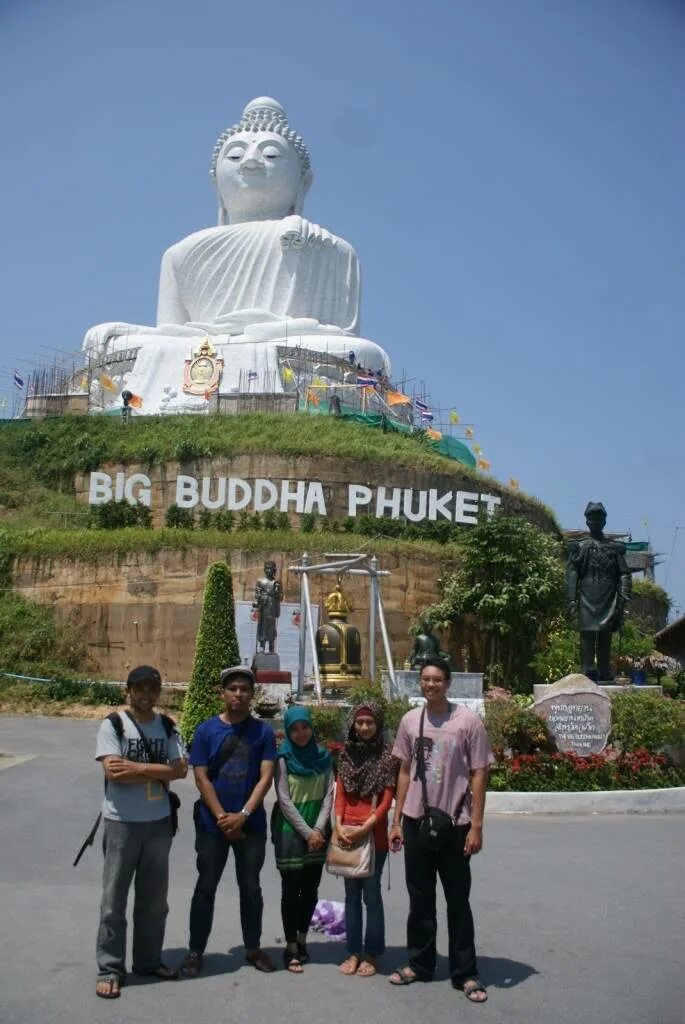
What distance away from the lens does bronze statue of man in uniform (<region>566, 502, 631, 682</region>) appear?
Result: 1282 cm

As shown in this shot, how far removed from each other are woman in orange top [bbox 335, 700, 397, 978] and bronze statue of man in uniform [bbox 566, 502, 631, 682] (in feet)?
26.2

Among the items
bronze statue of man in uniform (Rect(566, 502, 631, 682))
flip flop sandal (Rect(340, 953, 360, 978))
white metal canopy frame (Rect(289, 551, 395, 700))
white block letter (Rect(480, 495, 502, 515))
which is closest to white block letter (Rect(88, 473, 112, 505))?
white block letter (Rect(480, 495, 502, 515))

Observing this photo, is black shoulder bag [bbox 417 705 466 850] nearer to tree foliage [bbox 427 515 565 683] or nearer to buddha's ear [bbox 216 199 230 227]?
tree foliage [bbox 427 515 565 683]

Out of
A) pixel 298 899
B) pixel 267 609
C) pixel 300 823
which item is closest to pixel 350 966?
pixel 298 899

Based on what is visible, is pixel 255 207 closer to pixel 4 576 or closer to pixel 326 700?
pixel 4 576

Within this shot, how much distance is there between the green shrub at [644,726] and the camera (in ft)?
36.0

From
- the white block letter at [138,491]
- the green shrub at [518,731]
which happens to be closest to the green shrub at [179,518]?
the white block letter at [138,491]

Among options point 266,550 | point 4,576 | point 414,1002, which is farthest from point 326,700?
point 414,1002

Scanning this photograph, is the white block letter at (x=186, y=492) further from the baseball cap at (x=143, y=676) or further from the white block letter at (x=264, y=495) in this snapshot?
the baseball cap at (x=143, y=676)

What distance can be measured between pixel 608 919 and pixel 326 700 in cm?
1020

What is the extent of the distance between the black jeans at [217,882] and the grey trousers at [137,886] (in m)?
0.17

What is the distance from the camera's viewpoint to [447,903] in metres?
4.91

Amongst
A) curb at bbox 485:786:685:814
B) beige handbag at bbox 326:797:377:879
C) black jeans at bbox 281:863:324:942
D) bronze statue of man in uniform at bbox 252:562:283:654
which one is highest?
bronze statue of man in uniform at bbox 252:562:283:654

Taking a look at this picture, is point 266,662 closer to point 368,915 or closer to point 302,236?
point 368,915
